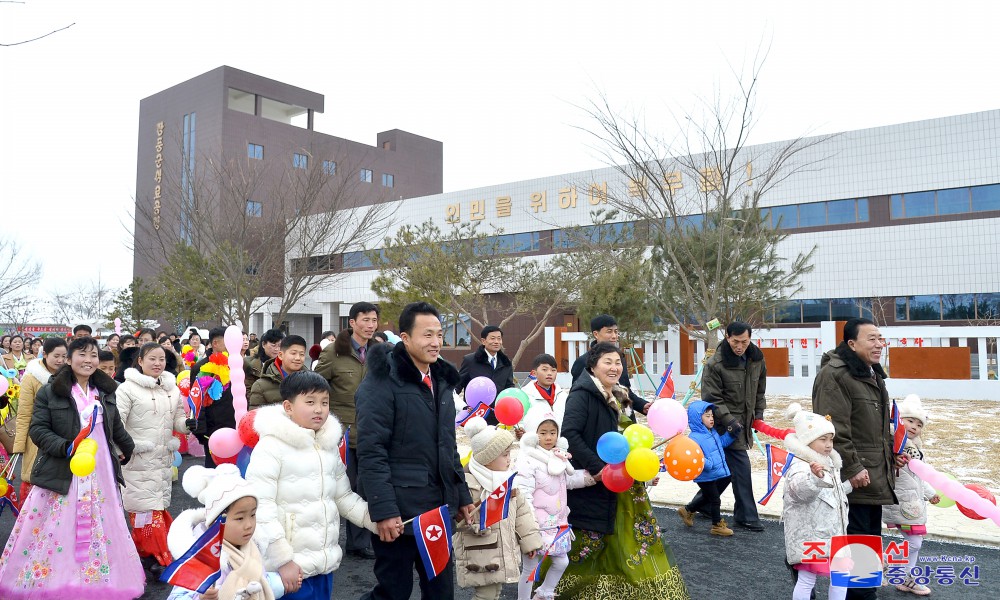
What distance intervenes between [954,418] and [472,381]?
963 centimetres

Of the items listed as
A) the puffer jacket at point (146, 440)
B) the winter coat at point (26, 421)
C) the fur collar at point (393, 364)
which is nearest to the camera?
the fur collar at point (393, 364)

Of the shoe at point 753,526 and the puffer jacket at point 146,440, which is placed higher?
the puffer jacket at point 146,440

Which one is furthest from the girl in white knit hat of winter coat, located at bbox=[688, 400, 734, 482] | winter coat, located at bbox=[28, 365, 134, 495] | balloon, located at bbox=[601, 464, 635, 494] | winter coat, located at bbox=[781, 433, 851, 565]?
winter coat, located at bbox=[28, 365, 134, 495]

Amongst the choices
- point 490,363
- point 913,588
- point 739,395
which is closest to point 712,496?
point 739,395

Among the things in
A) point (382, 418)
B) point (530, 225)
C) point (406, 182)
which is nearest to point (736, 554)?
point (382, 418)

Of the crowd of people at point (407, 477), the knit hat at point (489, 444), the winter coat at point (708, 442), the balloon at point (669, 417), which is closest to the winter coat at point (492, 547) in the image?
the crowd of people at point (407, 477)

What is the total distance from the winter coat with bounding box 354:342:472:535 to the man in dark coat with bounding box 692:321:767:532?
3.19 metres

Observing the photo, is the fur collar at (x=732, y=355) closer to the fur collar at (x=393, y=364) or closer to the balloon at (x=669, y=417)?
the balloon at (x=669, y=417)

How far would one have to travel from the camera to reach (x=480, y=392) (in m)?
6.53

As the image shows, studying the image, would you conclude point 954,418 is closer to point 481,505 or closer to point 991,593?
point 991,593

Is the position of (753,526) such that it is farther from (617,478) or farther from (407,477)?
(407,477)

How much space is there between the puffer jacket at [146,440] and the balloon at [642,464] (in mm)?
3455

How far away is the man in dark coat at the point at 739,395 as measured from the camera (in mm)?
5609

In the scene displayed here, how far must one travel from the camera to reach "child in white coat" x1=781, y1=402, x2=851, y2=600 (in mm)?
3670
